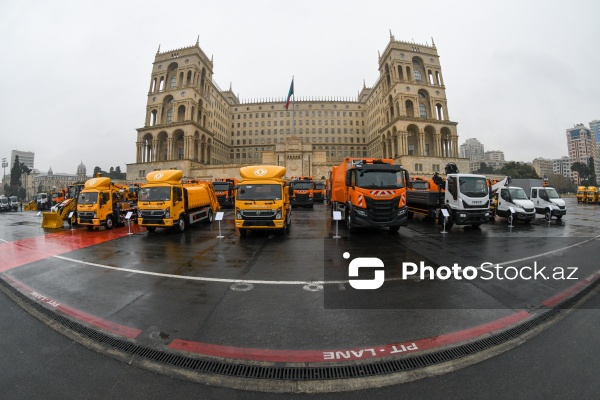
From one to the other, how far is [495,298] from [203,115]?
8437cm

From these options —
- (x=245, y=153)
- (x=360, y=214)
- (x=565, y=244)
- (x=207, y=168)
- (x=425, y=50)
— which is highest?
(x=425, y=50)

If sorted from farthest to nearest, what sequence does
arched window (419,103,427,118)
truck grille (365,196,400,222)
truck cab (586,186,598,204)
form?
arched window (419,103,427,118)
truck cab (586,186,598,204)
truck grille (365,196,400,222)

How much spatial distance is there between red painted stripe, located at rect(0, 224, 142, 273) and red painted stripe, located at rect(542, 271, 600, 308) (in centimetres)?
1359

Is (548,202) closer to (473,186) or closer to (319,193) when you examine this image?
(473,186)

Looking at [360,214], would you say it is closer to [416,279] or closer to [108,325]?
[416,279]

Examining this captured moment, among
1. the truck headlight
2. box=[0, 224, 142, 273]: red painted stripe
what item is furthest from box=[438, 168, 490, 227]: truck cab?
box=[0, 224, 142, 273]: red painted stripe

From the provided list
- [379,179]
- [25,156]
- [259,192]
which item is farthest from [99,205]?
[25,156]

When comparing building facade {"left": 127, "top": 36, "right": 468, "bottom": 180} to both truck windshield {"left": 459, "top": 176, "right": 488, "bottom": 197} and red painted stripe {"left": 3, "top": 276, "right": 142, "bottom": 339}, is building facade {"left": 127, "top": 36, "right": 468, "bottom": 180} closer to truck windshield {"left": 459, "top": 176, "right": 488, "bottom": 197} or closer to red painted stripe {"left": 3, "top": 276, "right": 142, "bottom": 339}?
truck windshield {"left": 459, "top": 176, "right": 488, "bottom": 197}

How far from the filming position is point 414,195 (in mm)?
17875

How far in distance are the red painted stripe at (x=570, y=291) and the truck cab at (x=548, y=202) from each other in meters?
13.5

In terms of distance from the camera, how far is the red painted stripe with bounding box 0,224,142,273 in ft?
29.3

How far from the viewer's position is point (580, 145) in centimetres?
14175

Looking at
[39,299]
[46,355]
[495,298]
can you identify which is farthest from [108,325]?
[495,298]

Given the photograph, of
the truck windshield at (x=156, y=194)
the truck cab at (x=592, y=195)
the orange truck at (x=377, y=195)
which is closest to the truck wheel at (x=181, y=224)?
the truck windshield at (x=156, y=194)
